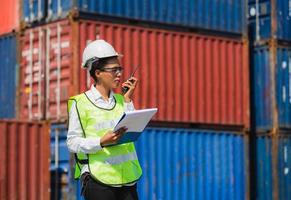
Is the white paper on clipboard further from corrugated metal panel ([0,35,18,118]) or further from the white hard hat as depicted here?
corrugated metal panel ([0,35,18,118])

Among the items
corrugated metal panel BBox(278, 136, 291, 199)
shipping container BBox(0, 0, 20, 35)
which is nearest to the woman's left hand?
shipping container BBox(0, 0, 20, 35)

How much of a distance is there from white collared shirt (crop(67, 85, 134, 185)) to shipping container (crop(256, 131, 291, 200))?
466 inches

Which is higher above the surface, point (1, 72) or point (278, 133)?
point (1, 72)

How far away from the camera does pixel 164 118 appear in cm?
1472

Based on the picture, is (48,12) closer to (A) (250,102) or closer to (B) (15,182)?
(B) (15,182)

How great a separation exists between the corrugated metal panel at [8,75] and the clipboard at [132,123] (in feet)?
34.4

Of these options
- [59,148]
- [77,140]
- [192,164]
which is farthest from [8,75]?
[77,140]

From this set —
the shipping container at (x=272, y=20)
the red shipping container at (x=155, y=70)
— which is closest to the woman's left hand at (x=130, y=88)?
the red shipping container at (x=155, y=70)

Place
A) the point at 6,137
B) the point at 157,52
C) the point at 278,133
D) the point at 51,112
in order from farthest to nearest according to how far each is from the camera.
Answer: the point at 278,133 → the point at 157,52 → the point at 51,112 → the point at 6,137

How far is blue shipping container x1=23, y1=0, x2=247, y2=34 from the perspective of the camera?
546 inches

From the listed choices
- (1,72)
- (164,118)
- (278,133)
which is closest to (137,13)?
(164,118)

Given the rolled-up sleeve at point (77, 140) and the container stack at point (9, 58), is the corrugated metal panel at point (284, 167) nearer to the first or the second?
the container stack at point (9, 58)

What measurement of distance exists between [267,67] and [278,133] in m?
1.55

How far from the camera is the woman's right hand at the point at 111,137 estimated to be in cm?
473
